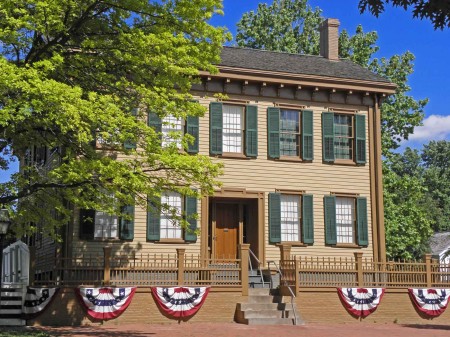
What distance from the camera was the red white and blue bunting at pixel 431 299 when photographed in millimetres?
21609

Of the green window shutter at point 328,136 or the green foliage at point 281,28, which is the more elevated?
the green foliage at point 281,28

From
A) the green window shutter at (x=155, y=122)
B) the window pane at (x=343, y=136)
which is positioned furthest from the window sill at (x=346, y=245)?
the green window shutter at (x=155, y=122)

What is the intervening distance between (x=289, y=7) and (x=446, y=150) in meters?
46.4

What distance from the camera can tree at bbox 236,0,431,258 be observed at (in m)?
33.8

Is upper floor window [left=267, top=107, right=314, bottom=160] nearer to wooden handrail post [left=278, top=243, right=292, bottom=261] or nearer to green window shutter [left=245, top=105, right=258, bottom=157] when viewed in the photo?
green window shutter [left=245, top=105, right=258, bottom=157]

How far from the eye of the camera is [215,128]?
72.8ft

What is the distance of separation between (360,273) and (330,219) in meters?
2.44

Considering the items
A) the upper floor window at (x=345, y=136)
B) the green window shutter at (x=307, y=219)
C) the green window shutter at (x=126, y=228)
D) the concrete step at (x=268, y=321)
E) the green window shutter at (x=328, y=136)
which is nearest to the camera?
the concrete step at (x=268, y=321)

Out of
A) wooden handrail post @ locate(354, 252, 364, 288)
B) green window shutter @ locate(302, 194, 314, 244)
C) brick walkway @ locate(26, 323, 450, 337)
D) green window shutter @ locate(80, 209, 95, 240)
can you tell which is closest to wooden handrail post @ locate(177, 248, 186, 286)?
brick walkway @ locate(26, 323, 450, 337)

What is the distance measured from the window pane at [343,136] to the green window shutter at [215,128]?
4.33m

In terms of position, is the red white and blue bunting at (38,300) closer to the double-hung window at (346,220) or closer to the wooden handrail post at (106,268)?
the wooden handrail post at (106,268)

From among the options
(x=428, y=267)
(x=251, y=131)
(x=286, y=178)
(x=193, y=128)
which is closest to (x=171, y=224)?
(x=193, y=128)

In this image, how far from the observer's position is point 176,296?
1883cm

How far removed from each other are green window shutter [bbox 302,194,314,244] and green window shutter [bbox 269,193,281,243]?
34.6 inches
